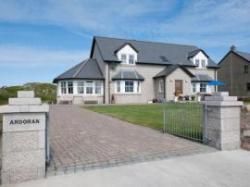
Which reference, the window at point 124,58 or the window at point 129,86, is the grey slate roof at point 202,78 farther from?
the window at point 124,58

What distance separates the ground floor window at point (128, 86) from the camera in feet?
97.0

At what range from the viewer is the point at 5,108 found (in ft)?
13.9

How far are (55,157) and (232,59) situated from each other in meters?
42.6

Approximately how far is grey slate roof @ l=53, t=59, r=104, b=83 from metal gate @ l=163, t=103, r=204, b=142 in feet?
64.7

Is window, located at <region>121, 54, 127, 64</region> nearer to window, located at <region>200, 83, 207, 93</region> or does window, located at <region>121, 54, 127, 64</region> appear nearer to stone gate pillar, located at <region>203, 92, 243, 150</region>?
window, located at <region>200, 83, 207, 93</region>

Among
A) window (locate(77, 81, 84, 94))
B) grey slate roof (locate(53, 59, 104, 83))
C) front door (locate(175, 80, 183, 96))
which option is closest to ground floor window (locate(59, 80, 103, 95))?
window (locate(77, 81, 84, 94))

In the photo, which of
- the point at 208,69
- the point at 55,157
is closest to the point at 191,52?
the point at 208,69

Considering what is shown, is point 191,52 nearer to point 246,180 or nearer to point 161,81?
point 161,81

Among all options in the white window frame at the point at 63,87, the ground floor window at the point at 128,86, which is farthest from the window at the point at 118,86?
the white window frame at the point at 63,87

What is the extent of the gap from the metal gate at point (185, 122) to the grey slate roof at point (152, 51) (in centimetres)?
1973

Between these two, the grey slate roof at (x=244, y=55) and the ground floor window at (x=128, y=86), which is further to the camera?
the grey slate roof at (x=244, y=55)

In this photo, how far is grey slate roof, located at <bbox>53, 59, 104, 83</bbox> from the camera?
28.7 m

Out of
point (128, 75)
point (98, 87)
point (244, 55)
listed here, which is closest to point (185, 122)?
point (128, 75)

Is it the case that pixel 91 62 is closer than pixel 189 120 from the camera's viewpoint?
No
